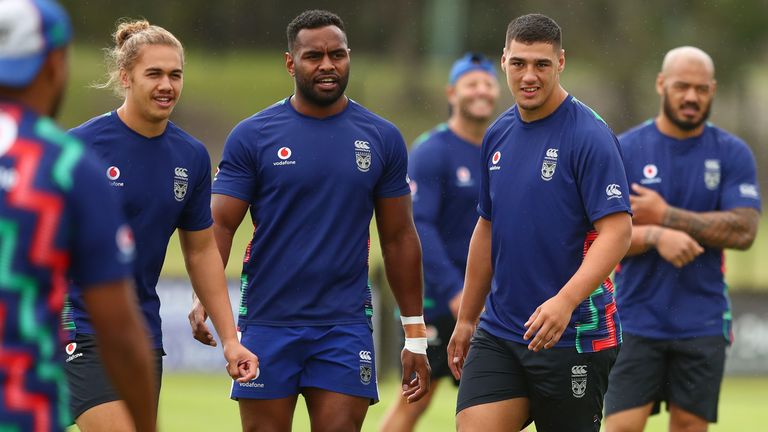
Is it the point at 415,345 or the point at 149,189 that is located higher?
the point at 149,189

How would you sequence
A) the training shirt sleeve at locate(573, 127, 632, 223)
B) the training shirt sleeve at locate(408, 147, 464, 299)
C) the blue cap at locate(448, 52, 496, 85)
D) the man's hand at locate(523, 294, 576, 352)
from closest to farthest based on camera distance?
the man's hand at locate(523, 294, 576, 352)
the training shirt sleeve at locate(573, 127, 632, 223)
the training shirt sleeve at locate(408, 147, 464, 299)
the blue cap at locate(448, 52, 496, 85)

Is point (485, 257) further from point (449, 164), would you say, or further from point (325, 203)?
point (449, 164)

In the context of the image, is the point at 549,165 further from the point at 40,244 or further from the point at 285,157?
the point at 40,244

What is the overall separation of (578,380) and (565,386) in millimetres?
67

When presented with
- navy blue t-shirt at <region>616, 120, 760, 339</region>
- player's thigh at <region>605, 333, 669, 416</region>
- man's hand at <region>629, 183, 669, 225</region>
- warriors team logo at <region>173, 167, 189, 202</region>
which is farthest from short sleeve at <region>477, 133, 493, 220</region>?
player's thigh at <region>605, 333, 669, 416</region>

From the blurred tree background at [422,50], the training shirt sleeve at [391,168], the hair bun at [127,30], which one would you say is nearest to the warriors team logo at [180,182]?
the hair bun at [127,30]

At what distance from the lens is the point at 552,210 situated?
611 cm

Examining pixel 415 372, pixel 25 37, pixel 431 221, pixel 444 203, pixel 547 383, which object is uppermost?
pixel 25 37

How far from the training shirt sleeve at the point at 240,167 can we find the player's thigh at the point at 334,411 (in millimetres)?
1008

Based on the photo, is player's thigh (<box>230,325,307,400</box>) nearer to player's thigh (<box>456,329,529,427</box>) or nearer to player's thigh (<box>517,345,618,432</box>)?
player's thigh (<box>456,329,529,427</box>)

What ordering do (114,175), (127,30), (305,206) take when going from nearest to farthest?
(114,175) → (305,206) → (127,30)

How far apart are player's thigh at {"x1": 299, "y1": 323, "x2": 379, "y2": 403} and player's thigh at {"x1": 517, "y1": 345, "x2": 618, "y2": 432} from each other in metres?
0.76

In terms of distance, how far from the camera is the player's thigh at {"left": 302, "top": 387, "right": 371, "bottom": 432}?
248 inches

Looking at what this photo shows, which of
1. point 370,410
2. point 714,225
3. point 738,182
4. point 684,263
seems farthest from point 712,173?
point 370,410
